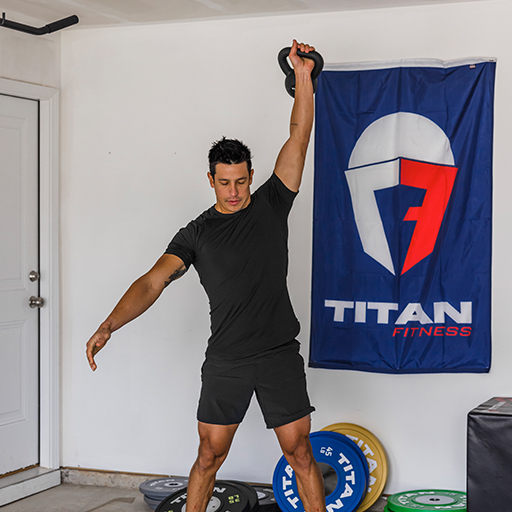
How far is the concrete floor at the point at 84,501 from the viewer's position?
3.36 m

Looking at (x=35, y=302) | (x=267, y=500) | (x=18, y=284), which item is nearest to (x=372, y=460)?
(x=267, y=500)

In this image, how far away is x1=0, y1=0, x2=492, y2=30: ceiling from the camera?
3.29 m

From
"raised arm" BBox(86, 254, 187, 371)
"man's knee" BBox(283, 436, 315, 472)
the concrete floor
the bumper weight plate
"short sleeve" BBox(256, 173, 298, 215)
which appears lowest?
the concrete floor

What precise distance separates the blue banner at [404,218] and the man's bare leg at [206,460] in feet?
3.06

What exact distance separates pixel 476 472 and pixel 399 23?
2.27 m

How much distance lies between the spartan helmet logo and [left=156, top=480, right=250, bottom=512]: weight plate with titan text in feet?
4.61

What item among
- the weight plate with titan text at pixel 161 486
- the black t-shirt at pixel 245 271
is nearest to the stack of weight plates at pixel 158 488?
the weight plate with titan text at pixel 161 486

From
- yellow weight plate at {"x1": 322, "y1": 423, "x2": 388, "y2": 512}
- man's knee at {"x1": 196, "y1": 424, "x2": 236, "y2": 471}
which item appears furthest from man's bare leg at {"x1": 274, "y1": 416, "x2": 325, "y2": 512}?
yellow weight plate at {"x1": 322, "y1": 423, "x2": 388, "y2": 512}

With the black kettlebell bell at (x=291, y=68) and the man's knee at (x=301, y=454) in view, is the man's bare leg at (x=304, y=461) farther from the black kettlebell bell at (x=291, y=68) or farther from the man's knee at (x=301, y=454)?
the black kettlebell bell at (x=291, y=68)

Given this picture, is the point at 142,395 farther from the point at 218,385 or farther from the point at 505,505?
the point at 505,505

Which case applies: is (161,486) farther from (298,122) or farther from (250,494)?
(298,122)

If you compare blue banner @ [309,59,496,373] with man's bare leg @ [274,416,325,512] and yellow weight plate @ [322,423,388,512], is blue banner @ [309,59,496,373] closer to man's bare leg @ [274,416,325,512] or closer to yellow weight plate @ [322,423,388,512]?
yellow weight plate @ [322,423,388,512]

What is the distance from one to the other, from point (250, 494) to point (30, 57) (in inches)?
109

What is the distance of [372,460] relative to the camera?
10.8 ft
